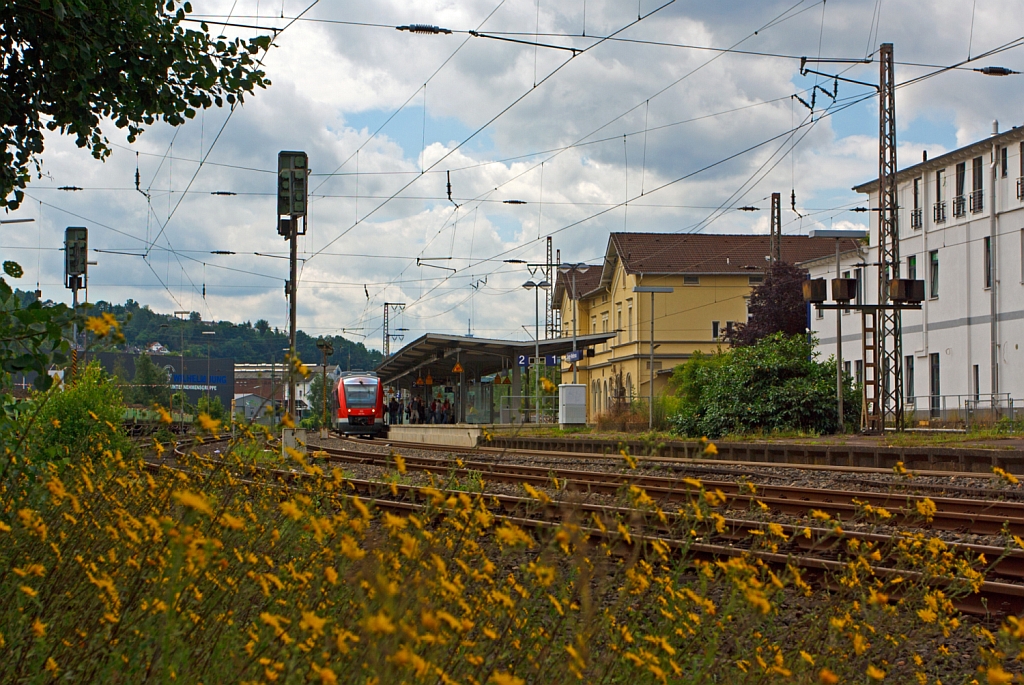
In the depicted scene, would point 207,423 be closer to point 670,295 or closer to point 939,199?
point 939,199

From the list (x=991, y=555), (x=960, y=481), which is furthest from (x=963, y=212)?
(x=991, y=555)

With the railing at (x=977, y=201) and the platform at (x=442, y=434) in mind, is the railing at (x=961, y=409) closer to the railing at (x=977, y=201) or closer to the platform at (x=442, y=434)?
the railing at (x=977, y=201)

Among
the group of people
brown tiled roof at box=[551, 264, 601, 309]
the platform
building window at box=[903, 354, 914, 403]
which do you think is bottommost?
the platform

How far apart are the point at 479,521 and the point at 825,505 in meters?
10.2

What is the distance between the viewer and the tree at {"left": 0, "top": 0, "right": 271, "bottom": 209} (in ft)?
27.2

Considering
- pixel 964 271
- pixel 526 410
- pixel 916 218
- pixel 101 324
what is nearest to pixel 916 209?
pixel 916 218

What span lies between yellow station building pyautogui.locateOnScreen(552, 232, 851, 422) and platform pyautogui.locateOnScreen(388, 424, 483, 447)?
804 inches

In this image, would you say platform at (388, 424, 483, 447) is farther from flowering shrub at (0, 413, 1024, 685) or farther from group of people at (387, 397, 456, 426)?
flowering shrub at (0, 413, 1024, 685)

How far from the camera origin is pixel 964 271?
41938 mm

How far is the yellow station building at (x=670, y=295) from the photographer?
223ft

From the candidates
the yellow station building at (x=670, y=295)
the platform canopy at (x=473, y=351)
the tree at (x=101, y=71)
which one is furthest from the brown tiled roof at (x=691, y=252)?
the tree at (x=101, y=71)

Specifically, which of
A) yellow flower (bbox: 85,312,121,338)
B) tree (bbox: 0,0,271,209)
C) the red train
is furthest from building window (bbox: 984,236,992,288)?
yellow flower (bbox: 85,312,121,338)

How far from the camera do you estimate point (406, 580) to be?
3059 millimetres

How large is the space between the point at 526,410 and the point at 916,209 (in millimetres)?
18954
